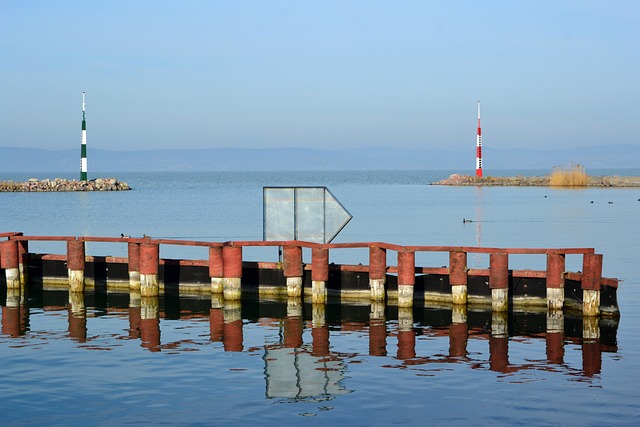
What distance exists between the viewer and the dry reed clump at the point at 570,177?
498 ft

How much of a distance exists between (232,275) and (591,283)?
36.1 ft

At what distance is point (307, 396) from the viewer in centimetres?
1903

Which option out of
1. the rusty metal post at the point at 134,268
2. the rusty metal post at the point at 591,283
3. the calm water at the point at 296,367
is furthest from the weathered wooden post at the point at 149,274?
the rusty metal post at the point at 591,283

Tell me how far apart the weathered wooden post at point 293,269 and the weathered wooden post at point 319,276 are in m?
0.57

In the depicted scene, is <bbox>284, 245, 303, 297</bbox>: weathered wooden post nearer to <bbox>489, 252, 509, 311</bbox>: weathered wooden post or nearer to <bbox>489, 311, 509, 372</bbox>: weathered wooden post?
<bbox>489, 252, 509, 311</bbox>: weathered wooden post

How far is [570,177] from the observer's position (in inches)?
6033

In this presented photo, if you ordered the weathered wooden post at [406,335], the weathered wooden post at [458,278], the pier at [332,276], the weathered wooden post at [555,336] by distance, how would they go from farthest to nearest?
the weathered wooden post at [458,278] → the pier at [332,276] → the weathered wooden post at [406,335] → the weathered wooden post at [555,336]

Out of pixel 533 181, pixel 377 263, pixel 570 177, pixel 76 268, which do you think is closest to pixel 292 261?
pixel 377 263

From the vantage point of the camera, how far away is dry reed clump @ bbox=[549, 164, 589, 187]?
152 meters

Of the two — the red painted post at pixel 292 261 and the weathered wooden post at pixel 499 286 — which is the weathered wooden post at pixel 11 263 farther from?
the weathered wooden post at pixel 499 286

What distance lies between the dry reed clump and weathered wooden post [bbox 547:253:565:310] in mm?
128809

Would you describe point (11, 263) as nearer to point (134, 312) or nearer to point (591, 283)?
point (134, 312)

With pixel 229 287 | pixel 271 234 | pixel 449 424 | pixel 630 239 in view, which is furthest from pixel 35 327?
pixel 630 239

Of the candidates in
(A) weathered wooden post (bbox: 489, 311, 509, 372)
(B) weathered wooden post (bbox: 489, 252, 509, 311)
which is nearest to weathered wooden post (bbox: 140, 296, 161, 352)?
(A) weathered wooden post (bbox: 489, 311, 509, 372)
